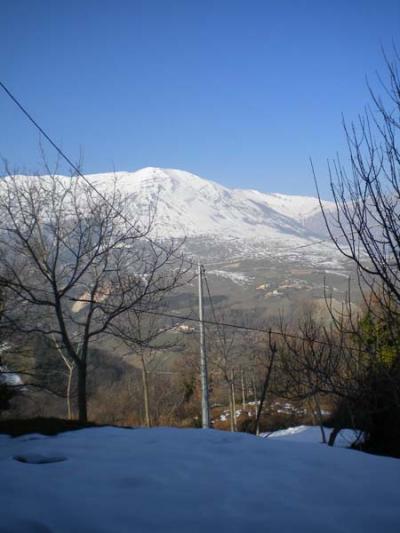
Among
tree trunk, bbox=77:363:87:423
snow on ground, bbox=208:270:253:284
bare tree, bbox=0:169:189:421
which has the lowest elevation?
tree trunk, bbox=77:363:87:423

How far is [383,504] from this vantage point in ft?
9.64

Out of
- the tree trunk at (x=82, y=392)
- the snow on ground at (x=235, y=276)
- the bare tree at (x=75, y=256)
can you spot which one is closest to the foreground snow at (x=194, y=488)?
the tree trunk at (x=82, y=392)

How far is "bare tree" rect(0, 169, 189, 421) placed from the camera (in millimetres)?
10656

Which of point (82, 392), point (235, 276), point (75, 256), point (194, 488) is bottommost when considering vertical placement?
point (82, 392)

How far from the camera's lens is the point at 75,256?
37.1 ft

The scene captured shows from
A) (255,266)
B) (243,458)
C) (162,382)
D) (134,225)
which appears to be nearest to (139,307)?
(134,225)

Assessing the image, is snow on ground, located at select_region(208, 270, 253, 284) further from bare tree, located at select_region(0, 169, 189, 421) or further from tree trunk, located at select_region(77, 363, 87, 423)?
tree trunk, located at select_region(77, 363, 87, 423)

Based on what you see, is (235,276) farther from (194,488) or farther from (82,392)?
(194,488)

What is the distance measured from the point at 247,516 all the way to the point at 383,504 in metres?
1.03

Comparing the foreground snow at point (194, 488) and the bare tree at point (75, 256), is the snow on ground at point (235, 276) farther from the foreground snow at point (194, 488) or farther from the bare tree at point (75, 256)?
the foreground snow at point (194, 488)

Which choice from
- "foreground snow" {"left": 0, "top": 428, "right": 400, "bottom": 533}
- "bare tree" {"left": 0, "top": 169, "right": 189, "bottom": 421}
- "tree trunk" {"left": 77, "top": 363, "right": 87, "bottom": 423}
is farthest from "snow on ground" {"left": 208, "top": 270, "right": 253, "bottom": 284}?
"foreground snow" {"left": 0, "top": 428, "right": 400, "bottom": 533}

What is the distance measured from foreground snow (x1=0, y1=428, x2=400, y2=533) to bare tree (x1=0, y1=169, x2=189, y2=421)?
622 centimetres

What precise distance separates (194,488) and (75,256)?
29.5ft

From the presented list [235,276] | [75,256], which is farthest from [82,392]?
[235,276]
